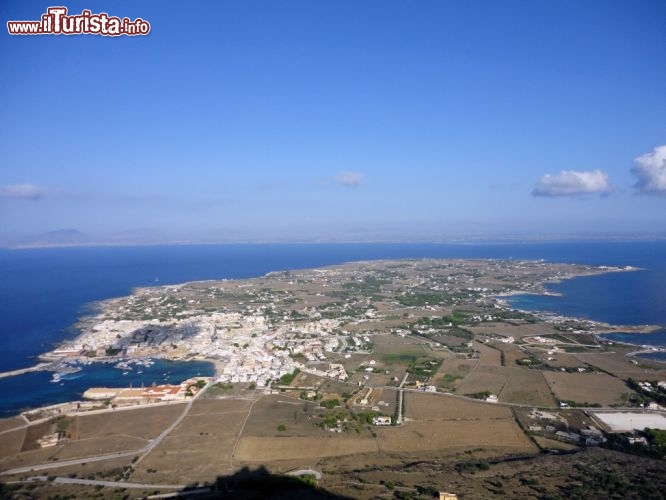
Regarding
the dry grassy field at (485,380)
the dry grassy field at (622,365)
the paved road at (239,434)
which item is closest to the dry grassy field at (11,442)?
the paved road at (239,434)

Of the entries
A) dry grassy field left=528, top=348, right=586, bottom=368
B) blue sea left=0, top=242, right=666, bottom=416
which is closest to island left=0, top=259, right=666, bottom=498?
dry grassy field left=528, top=348, right=586, bottom=368

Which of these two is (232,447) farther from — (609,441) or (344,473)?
(609,441)

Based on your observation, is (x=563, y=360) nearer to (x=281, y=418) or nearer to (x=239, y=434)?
(x=281, y=418)

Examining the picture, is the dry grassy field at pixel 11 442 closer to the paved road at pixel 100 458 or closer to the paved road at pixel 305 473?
the paved road at pixel 100 458

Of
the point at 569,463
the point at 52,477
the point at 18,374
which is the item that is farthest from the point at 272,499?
the point at 18,374

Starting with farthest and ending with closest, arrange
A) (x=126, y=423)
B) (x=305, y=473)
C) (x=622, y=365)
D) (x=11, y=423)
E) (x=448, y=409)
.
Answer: (x=622, y=365) → (x=448, y=409) → (x=126, y=423) → (x=11, y=423) → (x=305, y=473)

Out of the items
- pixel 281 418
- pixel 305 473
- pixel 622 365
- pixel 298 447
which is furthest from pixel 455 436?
pixel 622 365

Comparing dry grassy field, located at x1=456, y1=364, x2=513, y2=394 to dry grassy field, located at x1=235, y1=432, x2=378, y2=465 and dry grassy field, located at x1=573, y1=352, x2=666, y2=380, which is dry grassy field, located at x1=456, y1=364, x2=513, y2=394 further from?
dry grassy field, located at x1=235, y1=432, x2=378, y2=465
